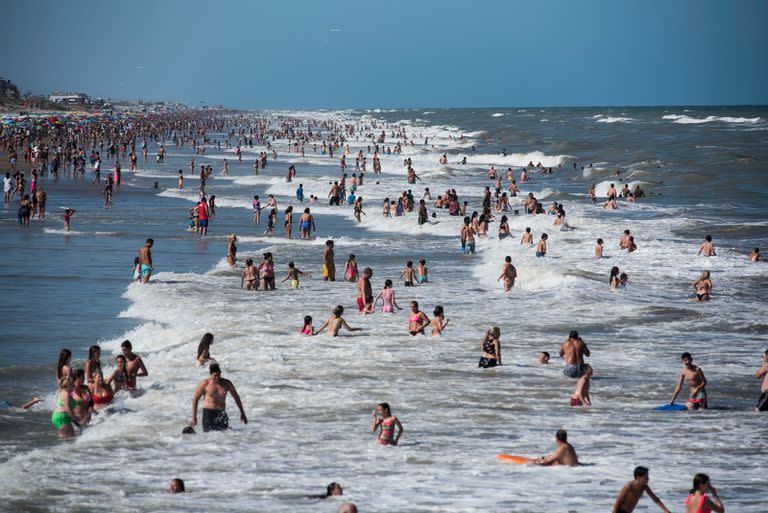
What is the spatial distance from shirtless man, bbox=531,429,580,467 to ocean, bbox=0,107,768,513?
0.14 m

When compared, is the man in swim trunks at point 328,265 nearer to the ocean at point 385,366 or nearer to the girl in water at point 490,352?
the ocean at point 385,366

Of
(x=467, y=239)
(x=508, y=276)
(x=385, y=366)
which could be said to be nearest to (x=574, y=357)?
(x=385, y=366)

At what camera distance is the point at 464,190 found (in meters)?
52.7

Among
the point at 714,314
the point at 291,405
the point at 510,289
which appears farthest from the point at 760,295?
the point at 291,405

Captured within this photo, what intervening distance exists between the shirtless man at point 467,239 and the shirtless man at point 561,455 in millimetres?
19488

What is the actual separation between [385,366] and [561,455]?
541cm

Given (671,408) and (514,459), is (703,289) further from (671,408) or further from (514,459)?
(514,459)

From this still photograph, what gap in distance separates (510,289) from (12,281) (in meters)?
12.1

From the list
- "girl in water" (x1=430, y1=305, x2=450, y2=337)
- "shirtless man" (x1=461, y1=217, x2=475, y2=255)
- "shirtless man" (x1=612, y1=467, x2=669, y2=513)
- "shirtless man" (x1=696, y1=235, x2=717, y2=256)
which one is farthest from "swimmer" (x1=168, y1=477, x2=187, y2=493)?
"shirtless man" (x1=696, y1=235, x2=717, y2=256)

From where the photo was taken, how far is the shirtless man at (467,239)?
3064 cm

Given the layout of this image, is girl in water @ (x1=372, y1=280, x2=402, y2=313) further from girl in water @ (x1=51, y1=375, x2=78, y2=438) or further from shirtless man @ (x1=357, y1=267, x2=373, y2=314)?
girl in water @ (x1=51, y1=375, x2=78, y2=438)

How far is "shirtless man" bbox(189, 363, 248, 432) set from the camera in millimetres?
12578

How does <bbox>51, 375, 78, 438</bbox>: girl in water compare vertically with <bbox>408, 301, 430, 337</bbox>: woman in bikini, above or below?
below

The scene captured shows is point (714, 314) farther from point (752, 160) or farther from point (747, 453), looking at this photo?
point (752, 160)
